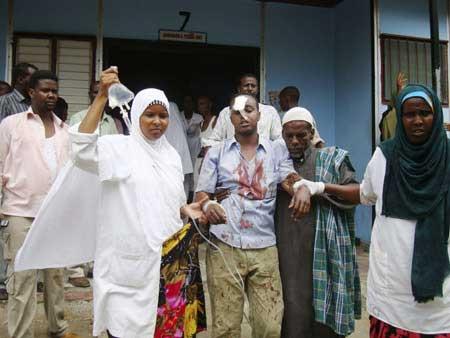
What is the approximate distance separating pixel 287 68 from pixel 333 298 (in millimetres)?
4576

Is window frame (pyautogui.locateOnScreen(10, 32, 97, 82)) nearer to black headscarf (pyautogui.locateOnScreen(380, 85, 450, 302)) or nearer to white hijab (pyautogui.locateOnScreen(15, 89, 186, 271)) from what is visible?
white hijab (pyautogui.locateOnScreen(15, 89, 186, 271))

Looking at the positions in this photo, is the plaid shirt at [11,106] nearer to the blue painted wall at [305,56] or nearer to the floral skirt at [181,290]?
the floral skirt at [181,290]

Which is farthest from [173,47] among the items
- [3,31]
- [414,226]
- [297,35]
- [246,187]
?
[414,226]

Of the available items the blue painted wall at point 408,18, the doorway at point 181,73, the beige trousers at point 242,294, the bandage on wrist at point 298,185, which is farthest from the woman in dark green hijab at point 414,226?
the doorway at point 181,73

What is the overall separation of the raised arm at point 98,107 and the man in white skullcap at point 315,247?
1137 mm

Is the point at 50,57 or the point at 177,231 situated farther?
the point at 50,57

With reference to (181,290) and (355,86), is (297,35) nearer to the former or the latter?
(355,86)

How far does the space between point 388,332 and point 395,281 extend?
0.27 meters

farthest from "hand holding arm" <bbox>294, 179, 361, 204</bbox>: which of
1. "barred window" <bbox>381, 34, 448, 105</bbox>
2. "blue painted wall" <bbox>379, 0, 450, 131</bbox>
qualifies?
"barred window" <bbox>381, 34, 448, 105</bbox>

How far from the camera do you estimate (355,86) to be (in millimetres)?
6590

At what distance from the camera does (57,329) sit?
356cm

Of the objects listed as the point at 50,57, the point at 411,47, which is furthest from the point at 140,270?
the point at 411,47

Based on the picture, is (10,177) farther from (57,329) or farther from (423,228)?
(423,228)

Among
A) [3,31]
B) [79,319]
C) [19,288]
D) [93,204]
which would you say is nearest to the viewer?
[93,204]
